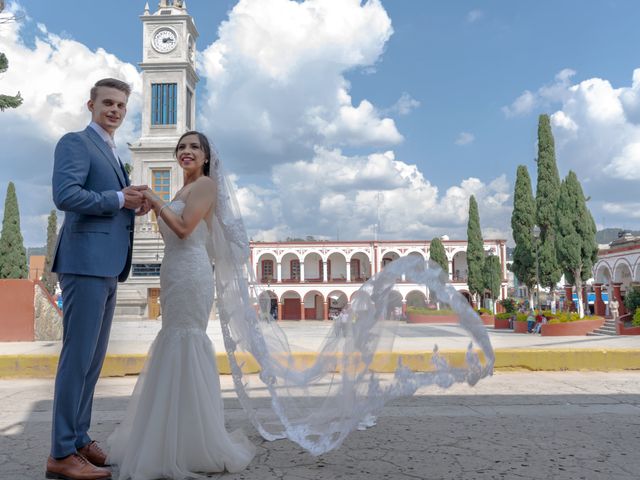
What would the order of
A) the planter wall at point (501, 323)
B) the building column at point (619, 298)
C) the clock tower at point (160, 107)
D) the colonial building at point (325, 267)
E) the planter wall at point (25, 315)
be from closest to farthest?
the planter wall at point (25, 315), the building column at point (619, 298), the planter wall at point (501, 323), the clock tower at point (160, 107), the colonial building at point (325, 267)

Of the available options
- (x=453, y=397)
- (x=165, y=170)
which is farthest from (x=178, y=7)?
(x=453, y=397)

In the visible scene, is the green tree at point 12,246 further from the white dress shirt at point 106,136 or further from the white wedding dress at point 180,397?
the white wedding dress at point 180,397

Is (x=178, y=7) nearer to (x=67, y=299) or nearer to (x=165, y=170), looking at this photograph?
(x=165, y=170)

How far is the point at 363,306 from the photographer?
329 centimetres

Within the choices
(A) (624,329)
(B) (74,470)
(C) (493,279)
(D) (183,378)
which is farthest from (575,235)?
(B) (74,470)

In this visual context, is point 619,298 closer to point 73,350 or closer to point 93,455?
point 93,455

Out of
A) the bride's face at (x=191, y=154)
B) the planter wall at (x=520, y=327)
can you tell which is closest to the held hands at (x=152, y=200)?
the bride's face at (x=191, y=154)

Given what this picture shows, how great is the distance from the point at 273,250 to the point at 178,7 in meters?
21.7

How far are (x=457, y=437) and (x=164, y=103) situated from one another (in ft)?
101

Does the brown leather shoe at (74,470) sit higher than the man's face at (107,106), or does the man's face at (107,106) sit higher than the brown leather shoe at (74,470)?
the man's face at (107,106)

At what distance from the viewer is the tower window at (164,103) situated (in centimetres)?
3134

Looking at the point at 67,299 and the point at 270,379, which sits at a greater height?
the point at 67,299

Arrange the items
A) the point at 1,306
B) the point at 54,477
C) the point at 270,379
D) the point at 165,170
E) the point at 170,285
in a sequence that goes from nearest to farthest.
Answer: the point at 54,477
the point at 170,285
the point at 270,379
the point at 1,306
the point at 165,170

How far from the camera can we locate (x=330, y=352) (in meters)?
3.44
